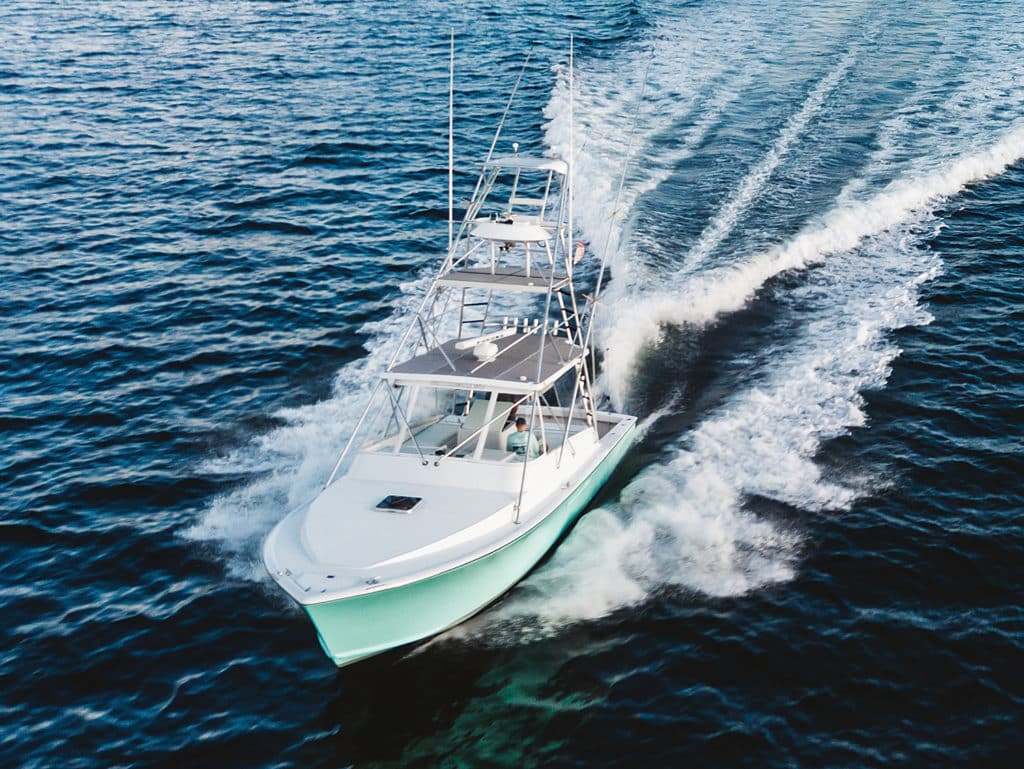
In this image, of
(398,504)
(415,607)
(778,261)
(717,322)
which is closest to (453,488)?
(398,504)

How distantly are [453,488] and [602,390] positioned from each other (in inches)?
264

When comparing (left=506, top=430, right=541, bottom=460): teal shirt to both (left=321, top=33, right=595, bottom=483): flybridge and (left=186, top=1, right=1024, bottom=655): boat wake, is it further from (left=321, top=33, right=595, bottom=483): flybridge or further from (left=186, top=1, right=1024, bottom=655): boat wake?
(left=186, top=1, right=1024, bottom=655): boat wake

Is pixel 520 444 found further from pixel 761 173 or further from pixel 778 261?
pixel 761 173

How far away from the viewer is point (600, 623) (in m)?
14.8

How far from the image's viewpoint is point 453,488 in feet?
51.3

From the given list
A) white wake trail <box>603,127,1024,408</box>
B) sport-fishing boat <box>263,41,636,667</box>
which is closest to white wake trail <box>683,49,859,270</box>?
white wake trail <box>603,127,1024,408</box>

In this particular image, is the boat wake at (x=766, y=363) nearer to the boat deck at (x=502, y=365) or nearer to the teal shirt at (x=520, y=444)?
the teal shirt at (x=520, y=444)

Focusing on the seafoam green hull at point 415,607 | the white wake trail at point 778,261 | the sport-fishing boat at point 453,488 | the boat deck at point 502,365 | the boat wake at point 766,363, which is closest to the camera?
the seafoam green hull at point 415,607

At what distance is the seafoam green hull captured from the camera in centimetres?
1321

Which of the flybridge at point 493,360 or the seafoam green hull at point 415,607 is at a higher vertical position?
the flybridge at point 493,360

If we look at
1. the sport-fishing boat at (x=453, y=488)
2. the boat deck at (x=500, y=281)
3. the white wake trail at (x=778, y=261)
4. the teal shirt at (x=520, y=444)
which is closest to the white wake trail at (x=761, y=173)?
the white wake trail at (x=778, y=261)

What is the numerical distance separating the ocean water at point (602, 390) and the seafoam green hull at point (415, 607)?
0.51 meters

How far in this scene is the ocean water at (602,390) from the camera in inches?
529

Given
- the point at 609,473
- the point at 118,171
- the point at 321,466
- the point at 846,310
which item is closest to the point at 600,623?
the point at 609,473
